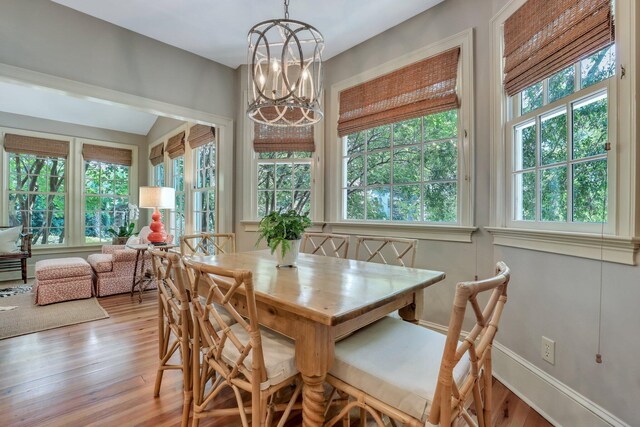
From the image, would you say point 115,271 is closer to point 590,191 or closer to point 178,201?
point 178,201

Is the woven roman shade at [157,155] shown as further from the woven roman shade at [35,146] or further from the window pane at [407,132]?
the window pane at [407,132]

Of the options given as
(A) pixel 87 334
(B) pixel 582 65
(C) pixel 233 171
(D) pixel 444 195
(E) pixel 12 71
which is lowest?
(A) pixel 87 334

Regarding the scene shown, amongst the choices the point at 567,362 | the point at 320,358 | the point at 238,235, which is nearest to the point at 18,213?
the point at 238,235

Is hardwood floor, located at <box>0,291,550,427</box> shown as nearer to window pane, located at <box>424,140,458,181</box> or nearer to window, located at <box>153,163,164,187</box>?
window pane, located at <box>424,140,458,181</box>

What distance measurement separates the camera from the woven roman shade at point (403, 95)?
2361 mm

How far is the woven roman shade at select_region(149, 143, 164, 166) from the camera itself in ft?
17.9

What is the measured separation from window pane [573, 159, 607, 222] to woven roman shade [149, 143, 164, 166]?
5768mm

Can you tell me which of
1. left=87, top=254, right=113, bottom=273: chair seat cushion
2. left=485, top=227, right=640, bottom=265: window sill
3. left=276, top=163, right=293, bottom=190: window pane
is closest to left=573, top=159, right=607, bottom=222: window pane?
left=485, top=227, right=640, bottom=265: window sill

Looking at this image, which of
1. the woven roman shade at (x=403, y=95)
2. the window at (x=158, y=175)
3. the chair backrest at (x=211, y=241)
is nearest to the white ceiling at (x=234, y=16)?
the woven roman shade at (x=403, y=95)

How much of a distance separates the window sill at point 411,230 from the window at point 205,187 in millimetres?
1933

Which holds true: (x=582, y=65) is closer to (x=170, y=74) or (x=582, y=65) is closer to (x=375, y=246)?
(x=375, y=246)

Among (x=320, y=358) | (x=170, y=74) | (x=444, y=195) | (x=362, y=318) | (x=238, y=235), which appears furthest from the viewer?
(x=238, y=235)

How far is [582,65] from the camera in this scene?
1.57 metres

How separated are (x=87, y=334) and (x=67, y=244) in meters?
3.49
